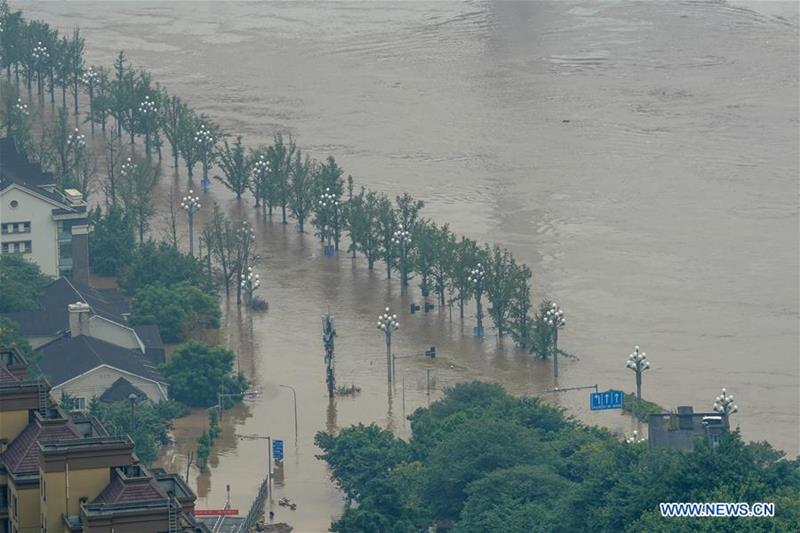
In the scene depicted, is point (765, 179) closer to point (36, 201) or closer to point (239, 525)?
point (36, 201)

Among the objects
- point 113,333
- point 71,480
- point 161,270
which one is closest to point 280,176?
point 161,270

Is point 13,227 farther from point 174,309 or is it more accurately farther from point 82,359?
point 82,359

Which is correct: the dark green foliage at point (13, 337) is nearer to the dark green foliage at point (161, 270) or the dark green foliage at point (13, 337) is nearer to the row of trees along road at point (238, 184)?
the dark green foliage at point (161, 270)

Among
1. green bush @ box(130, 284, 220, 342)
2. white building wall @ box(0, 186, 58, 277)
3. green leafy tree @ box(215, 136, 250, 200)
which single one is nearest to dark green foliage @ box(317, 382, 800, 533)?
green bush @ box(130, 284, 220, 342)

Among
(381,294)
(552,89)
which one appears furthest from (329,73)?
(381,294)

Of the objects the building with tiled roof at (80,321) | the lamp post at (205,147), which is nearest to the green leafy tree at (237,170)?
the lamp post at (205,147)
